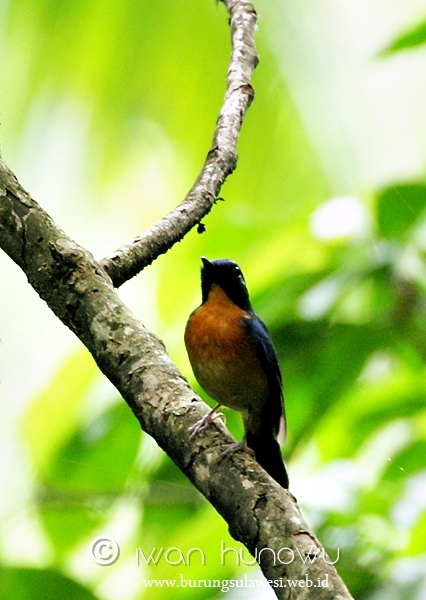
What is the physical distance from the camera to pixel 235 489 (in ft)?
5.53

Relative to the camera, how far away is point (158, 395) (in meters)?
1.84

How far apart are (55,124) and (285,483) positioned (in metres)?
2.09

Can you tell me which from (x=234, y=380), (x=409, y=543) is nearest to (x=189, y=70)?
(x=234, y=380)

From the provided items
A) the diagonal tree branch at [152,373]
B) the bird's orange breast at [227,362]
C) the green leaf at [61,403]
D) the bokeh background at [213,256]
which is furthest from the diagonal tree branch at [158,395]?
the green leaf at [61,403]

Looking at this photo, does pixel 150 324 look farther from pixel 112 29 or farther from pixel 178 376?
pixel 178 376

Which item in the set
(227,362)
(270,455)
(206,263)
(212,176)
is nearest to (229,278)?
(206,263)

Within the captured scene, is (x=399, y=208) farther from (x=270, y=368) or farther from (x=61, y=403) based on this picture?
(x=61, y=403)

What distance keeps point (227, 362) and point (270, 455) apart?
0.42m

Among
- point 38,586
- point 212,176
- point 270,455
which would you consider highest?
point 212,176

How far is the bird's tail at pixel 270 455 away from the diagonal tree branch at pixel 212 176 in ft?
3.25

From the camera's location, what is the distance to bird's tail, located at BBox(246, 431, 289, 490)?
2961mm

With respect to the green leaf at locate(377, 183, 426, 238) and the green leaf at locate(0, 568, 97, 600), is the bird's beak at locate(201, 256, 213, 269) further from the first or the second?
the green leaf at locate(0, 568, 97, 600)

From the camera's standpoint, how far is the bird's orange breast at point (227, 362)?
311 cm

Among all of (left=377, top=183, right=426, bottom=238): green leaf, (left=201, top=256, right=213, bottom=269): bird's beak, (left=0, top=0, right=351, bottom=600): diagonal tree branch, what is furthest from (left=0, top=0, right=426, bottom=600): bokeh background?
(left=0, top=0, right=351, bottom=600): diagonal tree branch
